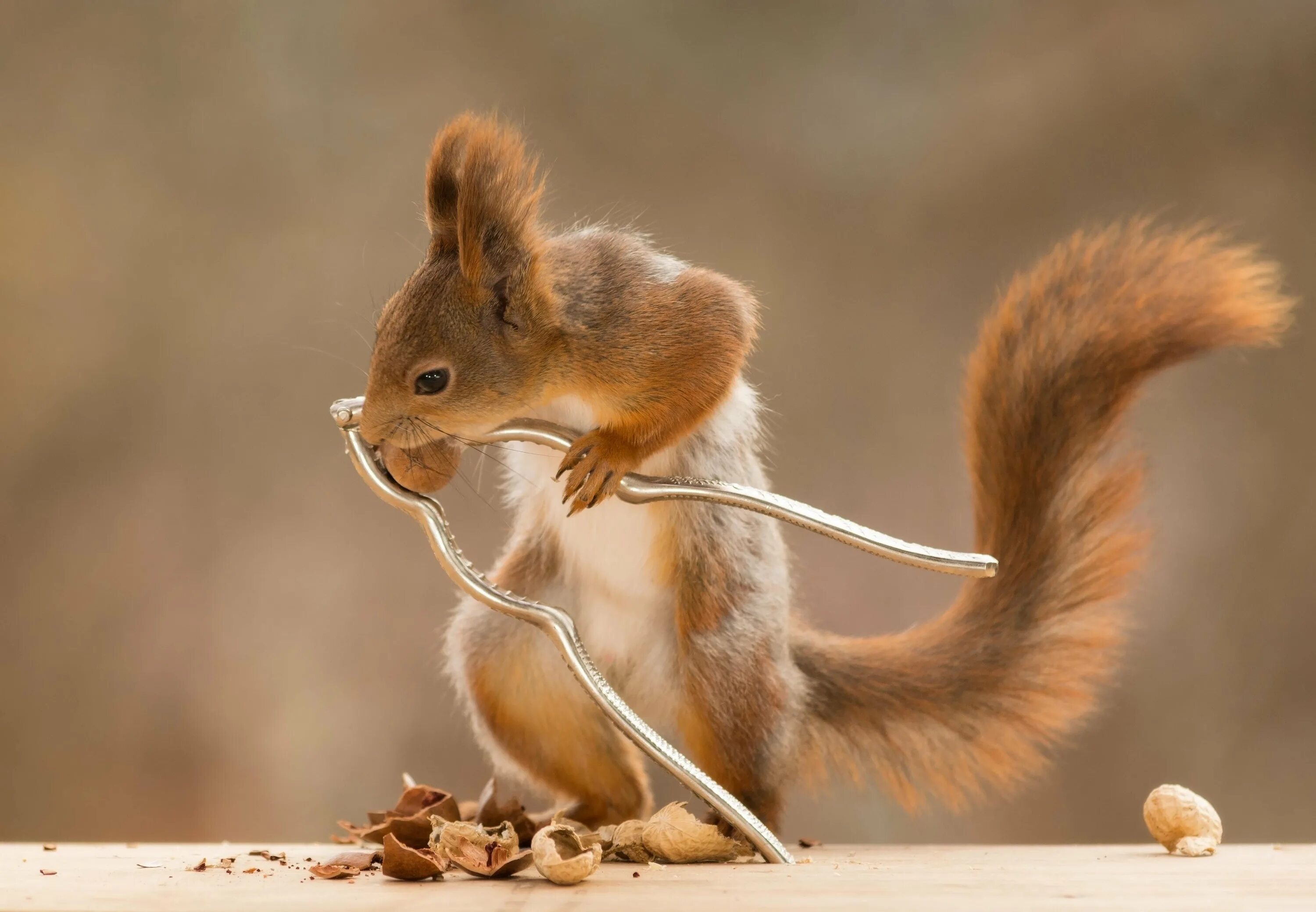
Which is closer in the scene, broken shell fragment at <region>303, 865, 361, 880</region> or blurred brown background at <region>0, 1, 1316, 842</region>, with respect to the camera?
broken shell fragment at <region>303, 865, 361, 880</region>

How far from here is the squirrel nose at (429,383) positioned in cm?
103

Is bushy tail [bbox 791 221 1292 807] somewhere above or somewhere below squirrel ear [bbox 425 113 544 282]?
below

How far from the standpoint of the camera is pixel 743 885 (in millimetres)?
902

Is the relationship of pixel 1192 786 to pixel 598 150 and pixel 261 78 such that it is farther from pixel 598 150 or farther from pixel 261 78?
pixel 261 78

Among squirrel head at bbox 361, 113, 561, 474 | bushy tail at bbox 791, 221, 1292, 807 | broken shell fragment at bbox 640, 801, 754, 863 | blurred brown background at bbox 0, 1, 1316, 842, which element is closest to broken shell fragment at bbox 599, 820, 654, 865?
broken shell fragment at bbox 640, 801, 754, 863

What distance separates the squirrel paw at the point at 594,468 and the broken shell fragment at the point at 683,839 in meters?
0.28

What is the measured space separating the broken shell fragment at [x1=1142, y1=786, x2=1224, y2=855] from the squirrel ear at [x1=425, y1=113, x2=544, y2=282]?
79 centimetres

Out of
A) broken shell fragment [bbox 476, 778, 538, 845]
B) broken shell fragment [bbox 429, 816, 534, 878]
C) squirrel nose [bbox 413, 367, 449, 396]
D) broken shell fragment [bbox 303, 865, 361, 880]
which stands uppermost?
squirrel nose [bbox 413, 367, 449, 396]

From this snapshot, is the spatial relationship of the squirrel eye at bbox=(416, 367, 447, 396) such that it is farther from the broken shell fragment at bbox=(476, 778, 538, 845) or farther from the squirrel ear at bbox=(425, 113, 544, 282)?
the broken shell fragment at bbox=(476, 778, 538, 845)

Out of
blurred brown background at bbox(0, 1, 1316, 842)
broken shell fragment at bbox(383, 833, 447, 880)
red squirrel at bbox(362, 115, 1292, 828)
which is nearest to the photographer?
broken shell fragment at bbox(383, 833, 447, 880)

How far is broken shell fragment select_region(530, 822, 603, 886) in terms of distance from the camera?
901 mm

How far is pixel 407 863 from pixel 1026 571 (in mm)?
717

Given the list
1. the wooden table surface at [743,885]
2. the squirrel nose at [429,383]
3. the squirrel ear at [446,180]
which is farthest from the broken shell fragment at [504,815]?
the squirrel ear at [446,180]

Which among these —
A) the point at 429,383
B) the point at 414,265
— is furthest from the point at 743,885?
the point at 414,265
